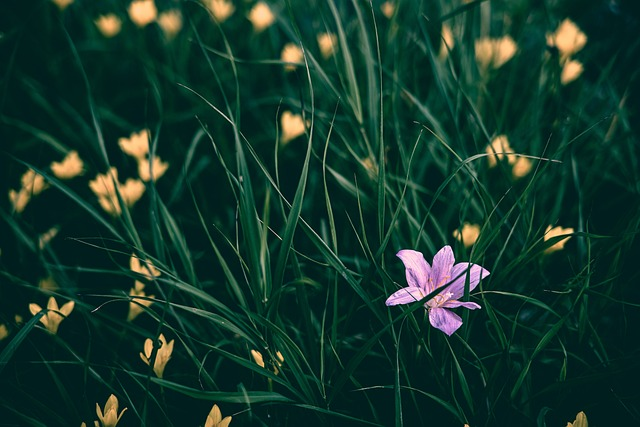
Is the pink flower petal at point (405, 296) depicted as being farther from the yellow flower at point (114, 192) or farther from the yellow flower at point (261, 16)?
the yellow flower at point (261, 16)

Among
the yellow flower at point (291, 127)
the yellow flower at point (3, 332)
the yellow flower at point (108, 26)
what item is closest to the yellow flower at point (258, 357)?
the yellow flower at point (3, 332)

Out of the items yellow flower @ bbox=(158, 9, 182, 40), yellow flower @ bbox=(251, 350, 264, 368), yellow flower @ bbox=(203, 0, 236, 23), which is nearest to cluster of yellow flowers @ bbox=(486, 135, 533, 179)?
yellow flower @ bbox=(251, 350, 264, 368)

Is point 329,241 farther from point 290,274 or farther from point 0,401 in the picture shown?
point 0,401

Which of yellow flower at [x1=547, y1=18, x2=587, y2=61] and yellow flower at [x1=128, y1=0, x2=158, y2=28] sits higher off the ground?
yellow flower at [x1=128, y1=0, x2=158, y2=28]

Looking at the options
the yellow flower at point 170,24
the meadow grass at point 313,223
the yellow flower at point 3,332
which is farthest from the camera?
the yellow flower at point 170,24

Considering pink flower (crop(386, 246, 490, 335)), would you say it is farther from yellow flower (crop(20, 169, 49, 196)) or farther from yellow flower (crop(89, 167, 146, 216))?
yellow flower (crop(20, 169, 49, 196))

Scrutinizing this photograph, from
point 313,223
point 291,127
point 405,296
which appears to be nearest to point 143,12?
point 291,127
